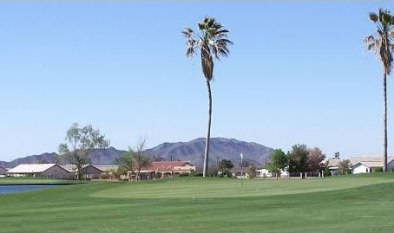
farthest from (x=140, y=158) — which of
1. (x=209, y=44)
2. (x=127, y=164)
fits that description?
(x=209, y=44)

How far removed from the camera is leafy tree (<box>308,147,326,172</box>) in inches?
5018

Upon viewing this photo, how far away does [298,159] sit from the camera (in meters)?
122

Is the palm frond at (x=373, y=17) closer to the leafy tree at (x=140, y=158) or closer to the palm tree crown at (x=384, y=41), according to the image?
the palm tree crown at (x=384, y=41)

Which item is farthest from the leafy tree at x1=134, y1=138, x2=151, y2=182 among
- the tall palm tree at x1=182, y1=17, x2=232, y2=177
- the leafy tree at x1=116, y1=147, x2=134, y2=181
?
the tall palm tree at x1=182, y1=17, x2=232, y2=177

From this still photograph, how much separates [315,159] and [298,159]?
11.3 meters

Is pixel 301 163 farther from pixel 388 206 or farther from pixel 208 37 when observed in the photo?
pixel 388 206

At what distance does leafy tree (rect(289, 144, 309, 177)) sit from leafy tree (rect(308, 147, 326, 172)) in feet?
9.59

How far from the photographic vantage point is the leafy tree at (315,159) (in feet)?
418

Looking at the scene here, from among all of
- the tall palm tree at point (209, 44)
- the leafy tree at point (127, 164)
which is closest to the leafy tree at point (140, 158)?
the leafy tree at point (127, 164)

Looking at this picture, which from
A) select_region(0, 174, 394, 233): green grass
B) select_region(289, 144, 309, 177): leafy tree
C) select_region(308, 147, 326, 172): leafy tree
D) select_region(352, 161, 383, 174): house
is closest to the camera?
select_region(0, 174, 394, 233): green grass

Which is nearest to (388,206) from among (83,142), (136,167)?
(136,167)

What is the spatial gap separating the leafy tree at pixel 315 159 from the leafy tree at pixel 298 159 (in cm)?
292

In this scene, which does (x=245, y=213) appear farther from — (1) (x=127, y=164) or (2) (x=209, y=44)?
(1) (x=127, y=164)

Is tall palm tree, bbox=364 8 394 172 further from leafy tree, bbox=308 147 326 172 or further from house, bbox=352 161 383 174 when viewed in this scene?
house, bbox=352 161 383 174
